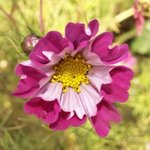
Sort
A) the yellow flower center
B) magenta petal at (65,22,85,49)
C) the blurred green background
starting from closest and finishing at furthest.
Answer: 1. magenta petal at (65,22,85,49)
2. the yellow flower center
3. the blurred green background

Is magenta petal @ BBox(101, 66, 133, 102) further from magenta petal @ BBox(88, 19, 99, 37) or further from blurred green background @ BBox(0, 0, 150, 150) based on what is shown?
blurred green background @ BBox(0, 0, 150, 150)

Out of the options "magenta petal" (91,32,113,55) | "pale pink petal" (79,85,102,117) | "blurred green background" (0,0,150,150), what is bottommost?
"blurred green background" (0,0,150,150)

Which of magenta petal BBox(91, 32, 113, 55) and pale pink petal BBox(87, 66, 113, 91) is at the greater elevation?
magenta petal BBox(91, 32, 113, 55)

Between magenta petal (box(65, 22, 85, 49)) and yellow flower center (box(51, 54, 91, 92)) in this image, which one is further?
yellow flower center (box(51, 54, 91, 92))

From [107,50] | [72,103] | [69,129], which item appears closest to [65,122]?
[72,103]

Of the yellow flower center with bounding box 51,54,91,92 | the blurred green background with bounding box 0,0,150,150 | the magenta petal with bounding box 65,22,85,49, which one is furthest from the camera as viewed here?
the blurred green background with bounding box 0,0,150,150

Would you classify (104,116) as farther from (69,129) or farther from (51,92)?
(69,129)

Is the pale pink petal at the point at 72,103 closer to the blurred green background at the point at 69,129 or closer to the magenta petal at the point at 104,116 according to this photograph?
the magenta petal at the point at 104,116

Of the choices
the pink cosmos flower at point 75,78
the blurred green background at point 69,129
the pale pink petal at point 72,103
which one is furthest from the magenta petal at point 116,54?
the blurred green background at point 69,129

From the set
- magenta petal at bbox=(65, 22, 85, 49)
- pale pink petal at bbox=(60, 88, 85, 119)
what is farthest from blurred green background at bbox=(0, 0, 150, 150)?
magenta petal at bbox=(65, 22, 85, 49)
